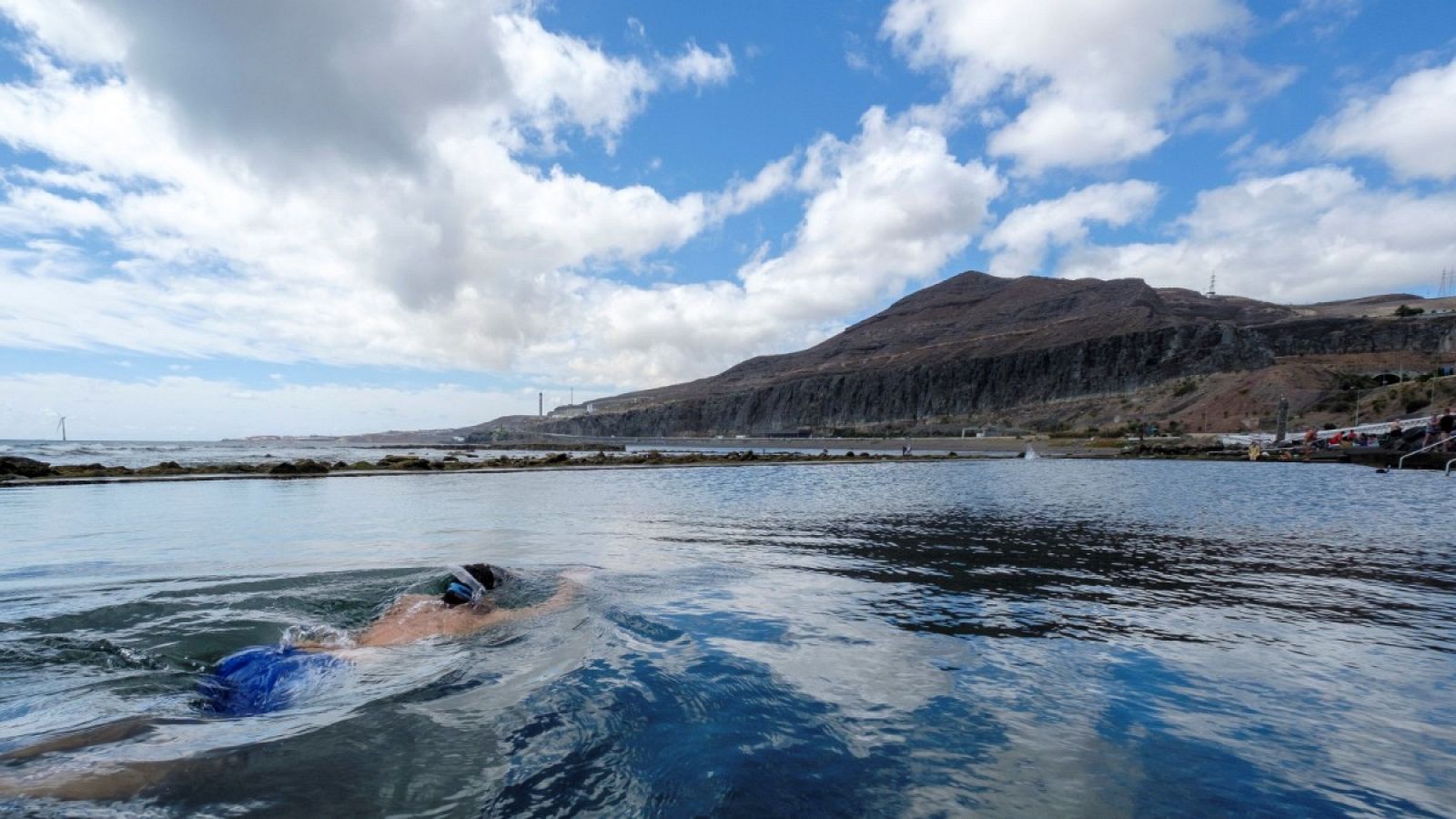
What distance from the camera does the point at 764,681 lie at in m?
6.69

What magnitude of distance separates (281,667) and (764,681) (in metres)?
4.94

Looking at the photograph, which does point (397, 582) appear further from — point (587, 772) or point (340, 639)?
point (587, 772)

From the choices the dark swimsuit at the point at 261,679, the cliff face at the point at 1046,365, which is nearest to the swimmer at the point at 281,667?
the dark swimsuit at the point at 261,679

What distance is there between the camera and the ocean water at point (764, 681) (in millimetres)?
4516

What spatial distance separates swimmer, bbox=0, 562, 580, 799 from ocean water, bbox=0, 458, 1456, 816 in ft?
0.18

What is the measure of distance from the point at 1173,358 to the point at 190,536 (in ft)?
524

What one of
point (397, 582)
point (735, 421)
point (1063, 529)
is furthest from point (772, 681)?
point (735, 421)

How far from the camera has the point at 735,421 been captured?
189750 millimetres

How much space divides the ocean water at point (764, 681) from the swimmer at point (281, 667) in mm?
55

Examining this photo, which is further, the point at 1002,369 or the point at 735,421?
the point at 735,421

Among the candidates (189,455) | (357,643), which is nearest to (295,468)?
(357,643)

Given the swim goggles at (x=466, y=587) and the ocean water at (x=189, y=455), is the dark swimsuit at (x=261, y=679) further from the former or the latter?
the ocean water at (x=189, y=455)

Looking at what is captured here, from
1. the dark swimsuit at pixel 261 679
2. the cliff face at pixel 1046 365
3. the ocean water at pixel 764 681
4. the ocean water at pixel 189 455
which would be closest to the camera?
the ocean water at pixel 764 681

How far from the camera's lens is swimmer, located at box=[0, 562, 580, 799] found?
434 cm
